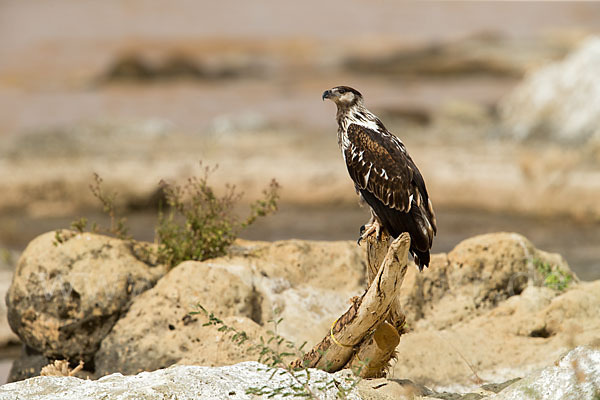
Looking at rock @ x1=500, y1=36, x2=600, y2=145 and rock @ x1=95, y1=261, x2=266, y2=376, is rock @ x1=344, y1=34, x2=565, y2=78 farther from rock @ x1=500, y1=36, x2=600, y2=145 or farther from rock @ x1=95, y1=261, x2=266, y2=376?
rock @ x1=95, y1=261, x2=266, y2=376

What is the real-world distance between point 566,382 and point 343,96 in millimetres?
2887

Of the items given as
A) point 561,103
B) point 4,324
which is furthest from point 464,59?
point 4,324

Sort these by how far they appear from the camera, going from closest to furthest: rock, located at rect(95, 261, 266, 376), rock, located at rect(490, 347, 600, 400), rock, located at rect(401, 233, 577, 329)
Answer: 1. rock, located at rect(490, 347, 600, 400)
2. rock, located at rect(95, 261, 266, 376)
3. rock, located at rect(401, 233, 577, 329)

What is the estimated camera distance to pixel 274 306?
7965 mm

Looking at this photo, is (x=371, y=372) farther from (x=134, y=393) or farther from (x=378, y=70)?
(x=378, y=70)

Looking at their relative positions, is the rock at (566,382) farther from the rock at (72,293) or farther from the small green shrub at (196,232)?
the rock at (72,293)

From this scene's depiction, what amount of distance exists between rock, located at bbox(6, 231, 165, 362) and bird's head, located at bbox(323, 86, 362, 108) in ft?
8.91

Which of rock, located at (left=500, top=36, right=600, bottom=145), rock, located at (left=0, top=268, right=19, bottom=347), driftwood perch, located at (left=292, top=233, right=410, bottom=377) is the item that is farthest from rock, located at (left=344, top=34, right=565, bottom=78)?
driftwood perch, located at (left=292, top=233, right=410, bottom=377)

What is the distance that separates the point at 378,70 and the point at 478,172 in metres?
12.4

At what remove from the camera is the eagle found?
20.3ft

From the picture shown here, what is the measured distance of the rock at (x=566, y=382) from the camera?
4555 mm

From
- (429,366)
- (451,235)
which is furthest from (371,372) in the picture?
(451,235)

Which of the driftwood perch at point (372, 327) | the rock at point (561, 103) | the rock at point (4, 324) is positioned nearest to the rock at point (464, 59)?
the rock at point (561, 103)

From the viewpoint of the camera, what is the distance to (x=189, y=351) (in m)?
7.36
